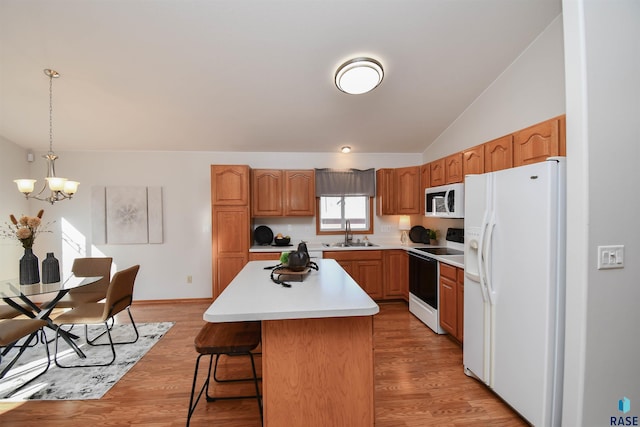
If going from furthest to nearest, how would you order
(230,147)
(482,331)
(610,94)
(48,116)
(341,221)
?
(341,221) → (230,147) → (48,116) → (482,331) → (610,94)

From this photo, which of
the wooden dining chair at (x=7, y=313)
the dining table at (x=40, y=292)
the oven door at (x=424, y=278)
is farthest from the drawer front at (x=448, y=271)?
the wooden dining chair at (x=7, y=313)

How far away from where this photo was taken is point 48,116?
3133mm

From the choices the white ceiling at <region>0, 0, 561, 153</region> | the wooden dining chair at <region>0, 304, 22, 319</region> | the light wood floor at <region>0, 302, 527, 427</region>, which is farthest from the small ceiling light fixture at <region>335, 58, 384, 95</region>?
the wooden dining chair at <region>0, 304, 22, 319</region>

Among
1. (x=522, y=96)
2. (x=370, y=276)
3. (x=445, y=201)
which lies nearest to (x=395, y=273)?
(x=370, y=276)

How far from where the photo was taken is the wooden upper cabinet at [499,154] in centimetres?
222

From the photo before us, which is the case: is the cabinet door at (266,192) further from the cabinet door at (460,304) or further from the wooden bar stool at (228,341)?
the cabinet door at (460,304)

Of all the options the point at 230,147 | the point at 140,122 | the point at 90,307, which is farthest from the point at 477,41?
the point at 90,307

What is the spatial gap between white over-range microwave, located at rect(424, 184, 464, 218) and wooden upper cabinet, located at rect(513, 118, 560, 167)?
2.39 feet

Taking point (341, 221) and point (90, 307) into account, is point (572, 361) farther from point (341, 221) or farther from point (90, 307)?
point (90, 307)

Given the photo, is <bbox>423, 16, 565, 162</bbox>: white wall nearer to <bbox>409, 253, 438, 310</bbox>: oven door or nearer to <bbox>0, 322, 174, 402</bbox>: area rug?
<bbox>409, 253, 438, 310</bbox>: oven door

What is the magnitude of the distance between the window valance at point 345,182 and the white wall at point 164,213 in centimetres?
104

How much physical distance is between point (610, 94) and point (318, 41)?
6.50 feet

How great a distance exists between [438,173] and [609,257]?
217 centimetres

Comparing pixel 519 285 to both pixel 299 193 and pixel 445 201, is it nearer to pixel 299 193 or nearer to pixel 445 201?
pixel 445 201
